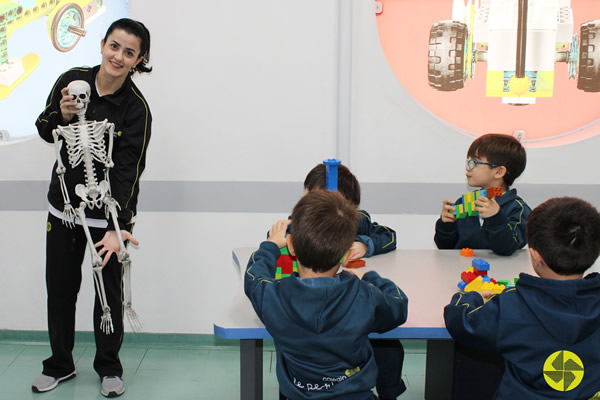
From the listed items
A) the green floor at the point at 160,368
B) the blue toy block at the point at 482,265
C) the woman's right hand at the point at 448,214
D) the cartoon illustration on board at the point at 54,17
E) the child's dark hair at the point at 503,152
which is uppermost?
the cartoon illustration on board at the point at 54,17

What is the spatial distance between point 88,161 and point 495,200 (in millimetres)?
1621

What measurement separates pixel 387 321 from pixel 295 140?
172cm

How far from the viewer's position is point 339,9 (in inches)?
120

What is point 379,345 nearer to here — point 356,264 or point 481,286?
point 356,264

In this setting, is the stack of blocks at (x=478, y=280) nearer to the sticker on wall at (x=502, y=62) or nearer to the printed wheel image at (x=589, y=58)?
the sticker on wall at (x=502, y=62)

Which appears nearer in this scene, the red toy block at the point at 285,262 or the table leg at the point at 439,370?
the red toy block at the point at 285,262

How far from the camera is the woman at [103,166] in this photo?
8.00ft

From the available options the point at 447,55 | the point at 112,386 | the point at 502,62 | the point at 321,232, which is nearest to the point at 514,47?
the point at 502,62

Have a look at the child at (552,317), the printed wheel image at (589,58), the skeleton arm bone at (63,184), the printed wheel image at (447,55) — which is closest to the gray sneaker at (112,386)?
the skeleton arm bone at (63,184)

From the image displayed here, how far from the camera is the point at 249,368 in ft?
5.89

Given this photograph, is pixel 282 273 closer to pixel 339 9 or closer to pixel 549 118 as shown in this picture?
pixel 339 9

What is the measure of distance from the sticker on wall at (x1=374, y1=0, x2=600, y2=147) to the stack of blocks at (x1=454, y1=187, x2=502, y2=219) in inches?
36.4

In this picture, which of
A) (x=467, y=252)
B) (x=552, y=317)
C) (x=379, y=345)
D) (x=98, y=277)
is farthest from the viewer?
(x=98, y=277)

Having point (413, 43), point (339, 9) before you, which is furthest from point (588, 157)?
point (339, 9)
